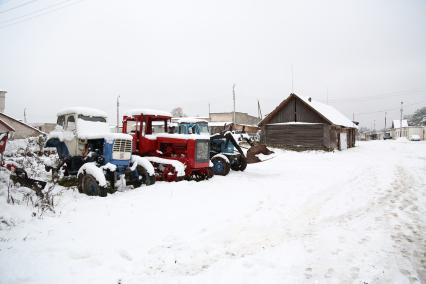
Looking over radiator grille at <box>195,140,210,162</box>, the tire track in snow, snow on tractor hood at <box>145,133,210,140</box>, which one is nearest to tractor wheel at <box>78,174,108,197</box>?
snow on tractor hood at <box>145,133,210,140</box>

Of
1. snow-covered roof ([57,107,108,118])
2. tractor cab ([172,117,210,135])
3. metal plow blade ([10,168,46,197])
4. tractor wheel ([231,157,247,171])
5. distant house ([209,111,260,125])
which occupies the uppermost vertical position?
distant house ([209,111,260,125])

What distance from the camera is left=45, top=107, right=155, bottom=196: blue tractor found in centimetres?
829

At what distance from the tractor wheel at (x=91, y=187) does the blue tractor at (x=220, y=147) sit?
17.9 ft

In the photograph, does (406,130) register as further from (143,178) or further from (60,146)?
(60,146)

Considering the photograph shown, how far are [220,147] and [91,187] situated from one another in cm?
704

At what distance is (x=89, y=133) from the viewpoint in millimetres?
9227

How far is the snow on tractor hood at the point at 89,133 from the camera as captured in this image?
8.83 meters

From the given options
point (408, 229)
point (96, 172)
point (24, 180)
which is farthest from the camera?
point (96, 172)

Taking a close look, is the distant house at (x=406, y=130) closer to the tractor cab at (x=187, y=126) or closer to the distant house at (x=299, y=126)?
the distant house at (x=299, y=126)

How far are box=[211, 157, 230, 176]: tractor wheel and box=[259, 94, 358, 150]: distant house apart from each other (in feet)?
55.5

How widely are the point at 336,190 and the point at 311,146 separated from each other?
19530 millimetres

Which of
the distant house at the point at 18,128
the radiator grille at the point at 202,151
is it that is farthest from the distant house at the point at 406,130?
the distant house at the point at 18,128

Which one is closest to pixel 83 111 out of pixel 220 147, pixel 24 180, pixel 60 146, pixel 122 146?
pixel 60 146

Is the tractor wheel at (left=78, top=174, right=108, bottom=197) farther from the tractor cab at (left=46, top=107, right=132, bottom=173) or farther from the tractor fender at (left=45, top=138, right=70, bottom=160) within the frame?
the tractor fender at (left=45, top=138, right=70, bottom=160)
